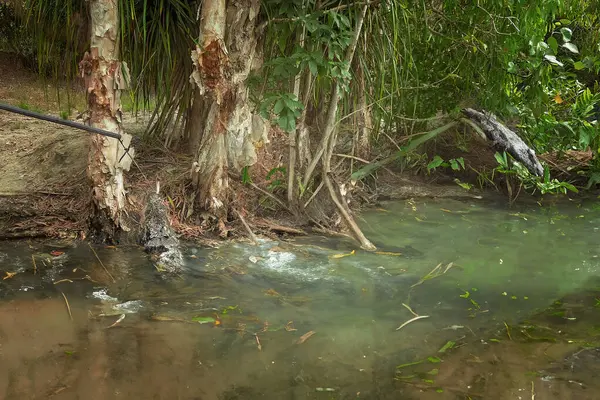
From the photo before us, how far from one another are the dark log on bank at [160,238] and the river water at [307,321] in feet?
0.23

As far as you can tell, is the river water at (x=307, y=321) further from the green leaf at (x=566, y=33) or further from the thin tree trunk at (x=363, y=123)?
the green leaf at (x=566, y=33)

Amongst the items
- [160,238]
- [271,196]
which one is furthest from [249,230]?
[160,238]

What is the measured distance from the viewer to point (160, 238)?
351cm

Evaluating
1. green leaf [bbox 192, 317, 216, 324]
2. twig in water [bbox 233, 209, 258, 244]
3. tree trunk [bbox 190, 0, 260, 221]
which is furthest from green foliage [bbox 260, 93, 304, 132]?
green leaf [bbox 192, 317, 216, 324]

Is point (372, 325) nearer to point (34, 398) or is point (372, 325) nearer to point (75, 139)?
point (34, 398)

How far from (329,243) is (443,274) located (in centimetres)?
77

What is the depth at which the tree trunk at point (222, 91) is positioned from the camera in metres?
3.66

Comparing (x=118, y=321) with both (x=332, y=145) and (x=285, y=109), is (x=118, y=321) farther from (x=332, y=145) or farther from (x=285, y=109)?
(x=332, y=145)

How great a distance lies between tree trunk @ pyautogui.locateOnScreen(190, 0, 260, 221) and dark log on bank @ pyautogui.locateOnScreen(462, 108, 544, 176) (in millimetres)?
1916

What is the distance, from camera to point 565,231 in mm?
4414

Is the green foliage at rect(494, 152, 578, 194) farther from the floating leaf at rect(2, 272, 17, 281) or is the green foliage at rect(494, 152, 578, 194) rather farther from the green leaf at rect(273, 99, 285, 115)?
the floating leaf at rect(2, 272, 17, 281)

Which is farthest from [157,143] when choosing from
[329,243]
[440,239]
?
[440,239]

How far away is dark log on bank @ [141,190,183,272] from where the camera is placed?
11.0 feet

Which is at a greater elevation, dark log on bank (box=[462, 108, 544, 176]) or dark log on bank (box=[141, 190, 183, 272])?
dark log on bank (box=[462, 108, 544, 176])
